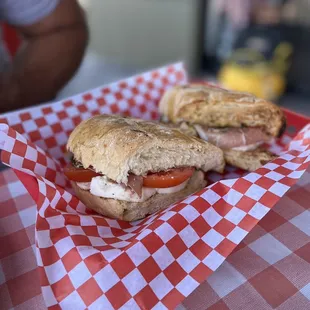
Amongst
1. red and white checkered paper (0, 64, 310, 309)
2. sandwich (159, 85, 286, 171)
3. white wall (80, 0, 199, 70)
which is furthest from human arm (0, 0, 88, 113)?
white wall (80, 0, 199, 70)

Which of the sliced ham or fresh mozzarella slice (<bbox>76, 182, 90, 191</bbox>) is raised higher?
the sliced ham

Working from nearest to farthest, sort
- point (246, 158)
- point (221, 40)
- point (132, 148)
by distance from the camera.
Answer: point (132, 148) → point (246, 158) → point (221, 40)

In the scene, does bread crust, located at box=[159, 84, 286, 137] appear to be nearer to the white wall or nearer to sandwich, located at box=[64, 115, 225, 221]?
sandwich, located at box=[64, 115, 225, 221]

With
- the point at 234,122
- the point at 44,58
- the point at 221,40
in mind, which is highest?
the point at 44,58

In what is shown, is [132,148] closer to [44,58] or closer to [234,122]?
[234,122]

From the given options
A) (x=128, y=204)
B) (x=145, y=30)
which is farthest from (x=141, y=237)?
(x=145, y=30)

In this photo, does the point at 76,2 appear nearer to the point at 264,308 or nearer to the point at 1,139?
the point at 1,139
